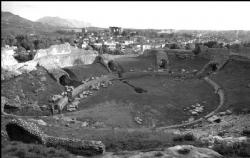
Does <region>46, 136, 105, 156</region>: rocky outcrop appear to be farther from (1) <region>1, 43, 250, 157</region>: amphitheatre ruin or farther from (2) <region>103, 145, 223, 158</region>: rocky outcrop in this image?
(2) <region>103, 145, 223, 158</region>: rocky outcrop

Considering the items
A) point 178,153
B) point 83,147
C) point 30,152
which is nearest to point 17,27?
point 83,147

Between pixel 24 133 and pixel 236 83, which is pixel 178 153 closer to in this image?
pixel 24 133

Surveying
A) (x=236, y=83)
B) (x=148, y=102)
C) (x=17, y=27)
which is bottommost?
(x=148, y=102)

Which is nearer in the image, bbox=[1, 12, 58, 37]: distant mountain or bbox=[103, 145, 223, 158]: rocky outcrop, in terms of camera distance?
bbox=[103, 145, 223, 158]: rocky outcrop

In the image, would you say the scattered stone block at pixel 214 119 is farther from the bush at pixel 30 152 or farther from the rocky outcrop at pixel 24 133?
the bush at pixel 30 152

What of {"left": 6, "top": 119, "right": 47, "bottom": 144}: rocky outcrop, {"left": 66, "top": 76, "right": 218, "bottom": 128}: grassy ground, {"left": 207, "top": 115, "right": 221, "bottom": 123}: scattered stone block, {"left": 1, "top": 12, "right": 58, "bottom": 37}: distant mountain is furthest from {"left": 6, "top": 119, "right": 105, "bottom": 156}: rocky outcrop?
{"left": 1, "top": 12, "right": 58, "bottom": 37}: distant mountain

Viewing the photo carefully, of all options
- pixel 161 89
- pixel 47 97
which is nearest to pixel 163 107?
pixel 161 89
